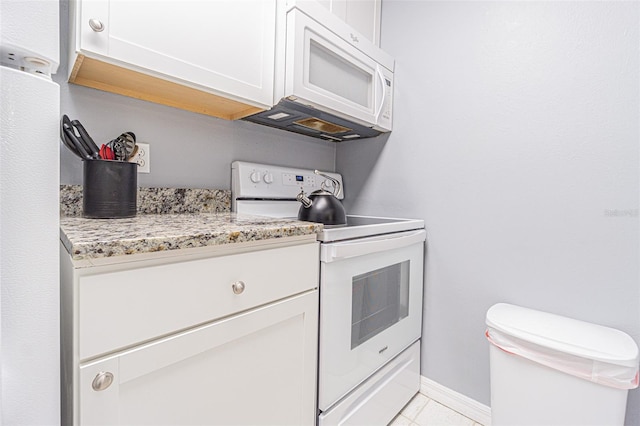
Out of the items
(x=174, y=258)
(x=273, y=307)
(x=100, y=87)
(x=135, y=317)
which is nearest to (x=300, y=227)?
(x=273, y=307)

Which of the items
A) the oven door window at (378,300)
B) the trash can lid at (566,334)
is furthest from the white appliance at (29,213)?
the trash can lid at (566,334)

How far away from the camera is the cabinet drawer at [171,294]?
1.79 ft

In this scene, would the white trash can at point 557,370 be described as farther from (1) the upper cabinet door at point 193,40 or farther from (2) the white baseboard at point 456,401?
(1) the upper cabinet door at point 193,40

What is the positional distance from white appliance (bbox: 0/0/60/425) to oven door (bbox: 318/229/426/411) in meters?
0.68

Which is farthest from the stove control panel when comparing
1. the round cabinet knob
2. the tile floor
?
the tile floor

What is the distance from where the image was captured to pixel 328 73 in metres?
1.28

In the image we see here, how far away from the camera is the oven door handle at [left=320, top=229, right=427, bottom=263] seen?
978mm

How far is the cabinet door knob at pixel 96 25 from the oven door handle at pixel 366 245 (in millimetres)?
858

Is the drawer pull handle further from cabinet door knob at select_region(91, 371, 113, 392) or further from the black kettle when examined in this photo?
the black kettle

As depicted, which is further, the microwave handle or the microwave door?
the microwave handle

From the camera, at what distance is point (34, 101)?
474 millimetres

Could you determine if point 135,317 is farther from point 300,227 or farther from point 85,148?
point 85,148

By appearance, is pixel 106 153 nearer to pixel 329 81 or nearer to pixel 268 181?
pixel 268 181

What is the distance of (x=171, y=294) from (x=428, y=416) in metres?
1.34
